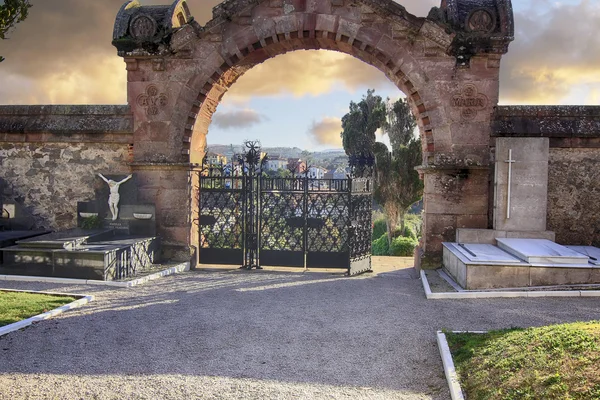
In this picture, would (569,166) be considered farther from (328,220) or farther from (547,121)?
(328,220)

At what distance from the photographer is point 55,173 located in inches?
472

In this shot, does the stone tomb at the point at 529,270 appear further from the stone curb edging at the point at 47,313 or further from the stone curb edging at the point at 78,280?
the stone curb edging at the point at 47,313

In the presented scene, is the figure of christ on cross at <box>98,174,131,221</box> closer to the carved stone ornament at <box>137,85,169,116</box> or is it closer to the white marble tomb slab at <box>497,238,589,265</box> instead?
the carved stone ornament at <box>137,85,169,116</box>

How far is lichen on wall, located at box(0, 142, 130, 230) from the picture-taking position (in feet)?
38.6

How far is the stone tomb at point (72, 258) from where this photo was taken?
9422 millimetres

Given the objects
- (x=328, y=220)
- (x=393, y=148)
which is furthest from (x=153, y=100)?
(x=393, y=148)


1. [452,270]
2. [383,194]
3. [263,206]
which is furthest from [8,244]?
[383,194]

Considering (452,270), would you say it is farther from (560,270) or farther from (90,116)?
(90,116)

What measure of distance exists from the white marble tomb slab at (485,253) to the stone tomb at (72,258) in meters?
6.27

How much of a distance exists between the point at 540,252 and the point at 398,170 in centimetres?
1656

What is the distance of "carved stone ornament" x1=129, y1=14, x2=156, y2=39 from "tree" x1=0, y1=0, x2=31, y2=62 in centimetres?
321

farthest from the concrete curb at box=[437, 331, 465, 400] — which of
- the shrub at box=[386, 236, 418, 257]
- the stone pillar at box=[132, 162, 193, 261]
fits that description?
the shrub at box=[386, 236, 418, 257]

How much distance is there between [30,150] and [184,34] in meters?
4.58

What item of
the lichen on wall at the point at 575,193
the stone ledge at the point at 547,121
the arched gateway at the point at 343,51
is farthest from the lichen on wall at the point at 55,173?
the lichen on wall at the point at 575,193
